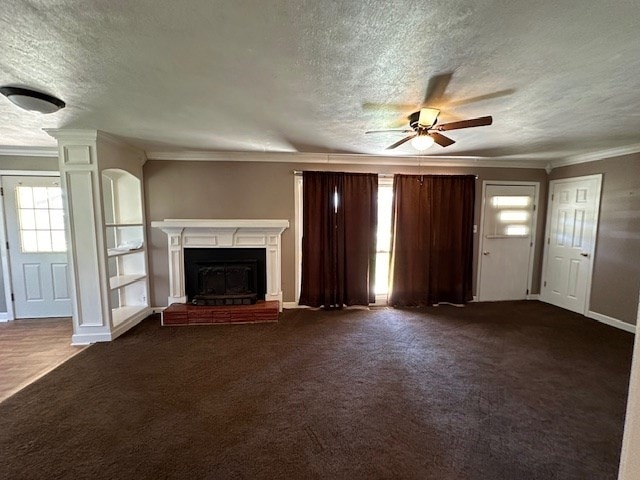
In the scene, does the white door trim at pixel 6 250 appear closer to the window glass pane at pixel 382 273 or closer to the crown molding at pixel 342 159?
the crown molding at pixel 342 159

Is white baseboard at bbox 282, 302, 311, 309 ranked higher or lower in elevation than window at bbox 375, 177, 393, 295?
lower

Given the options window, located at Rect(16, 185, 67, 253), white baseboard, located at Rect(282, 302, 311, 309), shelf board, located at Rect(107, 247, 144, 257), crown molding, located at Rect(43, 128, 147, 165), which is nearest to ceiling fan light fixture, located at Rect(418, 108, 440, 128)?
white baseboard, located at Rect(282, 302, 311, 309)

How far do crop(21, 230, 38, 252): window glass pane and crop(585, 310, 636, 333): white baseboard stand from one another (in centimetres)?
800

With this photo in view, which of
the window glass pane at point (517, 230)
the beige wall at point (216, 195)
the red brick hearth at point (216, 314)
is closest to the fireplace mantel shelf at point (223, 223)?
the beige wall at point (216, 195)

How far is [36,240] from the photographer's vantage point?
13.2 feet

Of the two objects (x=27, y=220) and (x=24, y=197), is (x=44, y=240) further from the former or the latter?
(x=24, y=197)

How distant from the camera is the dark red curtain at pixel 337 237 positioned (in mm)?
4250

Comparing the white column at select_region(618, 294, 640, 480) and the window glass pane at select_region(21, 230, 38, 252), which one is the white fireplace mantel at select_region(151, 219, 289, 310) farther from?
the white column at select_region(618, 294, 640, 480)

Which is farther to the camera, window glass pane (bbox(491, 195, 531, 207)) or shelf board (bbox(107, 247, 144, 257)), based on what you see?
window glass pane (bbox(491, 195, 531, 207))

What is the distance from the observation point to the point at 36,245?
13.2 feet

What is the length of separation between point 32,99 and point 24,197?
2.85 m

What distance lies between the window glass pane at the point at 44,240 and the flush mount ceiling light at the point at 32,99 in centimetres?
267

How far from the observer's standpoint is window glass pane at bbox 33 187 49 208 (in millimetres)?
3990

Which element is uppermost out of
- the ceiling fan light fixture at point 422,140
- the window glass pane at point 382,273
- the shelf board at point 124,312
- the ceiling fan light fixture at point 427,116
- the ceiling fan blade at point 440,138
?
the ceiling fan light fixture at point 427,116
